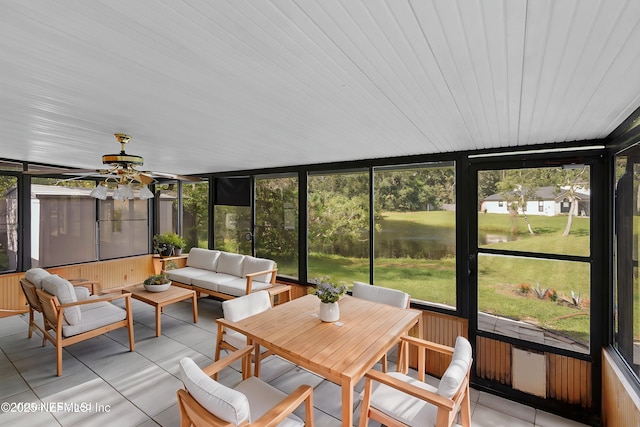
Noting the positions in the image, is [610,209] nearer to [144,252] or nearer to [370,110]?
[370,110]

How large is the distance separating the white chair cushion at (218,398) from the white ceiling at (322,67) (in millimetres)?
1697

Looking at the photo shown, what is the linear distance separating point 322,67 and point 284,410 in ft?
6.38

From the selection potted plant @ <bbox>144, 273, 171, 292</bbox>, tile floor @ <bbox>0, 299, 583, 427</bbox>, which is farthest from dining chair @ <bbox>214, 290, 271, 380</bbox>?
potted plant @ <bbox>144, 273, 171, 292</bbox>

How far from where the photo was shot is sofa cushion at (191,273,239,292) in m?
5.09

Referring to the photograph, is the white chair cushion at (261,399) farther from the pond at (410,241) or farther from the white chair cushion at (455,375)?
the pond at (410,241)

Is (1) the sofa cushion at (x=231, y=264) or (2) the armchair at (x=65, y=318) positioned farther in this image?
(1) the sofa cushion at (x=231, y=264)

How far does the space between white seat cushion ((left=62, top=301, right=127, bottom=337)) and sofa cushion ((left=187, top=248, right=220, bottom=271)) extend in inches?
77.5

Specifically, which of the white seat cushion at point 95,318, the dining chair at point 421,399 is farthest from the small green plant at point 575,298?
the white seat cushion at point 95,318

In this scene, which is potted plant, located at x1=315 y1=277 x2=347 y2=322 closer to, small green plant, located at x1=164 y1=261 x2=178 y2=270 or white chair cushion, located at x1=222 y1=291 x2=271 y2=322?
white chair cushion, located at x1=222 y1=291 x2=271 y2=322

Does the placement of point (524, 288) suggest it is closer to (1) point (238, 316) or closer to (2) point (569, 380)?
(2) point (569, 380)

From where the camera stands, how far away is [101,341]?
4102 mm

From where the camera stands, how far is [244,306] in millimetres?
3117

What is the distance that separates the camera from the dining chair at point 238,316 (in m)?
2.92

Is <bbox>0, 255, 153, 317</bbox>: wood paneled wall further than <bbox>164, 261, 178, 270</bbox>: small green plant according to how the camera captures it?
No
